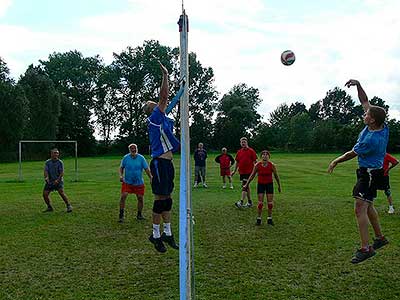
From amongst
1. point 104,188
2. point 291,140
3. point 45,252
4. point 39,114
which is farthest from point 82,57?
point 45,252

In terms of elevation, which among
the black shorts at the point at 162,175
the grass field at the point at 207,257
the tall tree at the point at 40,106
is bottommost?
the grass field at the point at 207,257

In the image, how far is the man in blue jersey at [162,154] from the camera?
18.6 ft

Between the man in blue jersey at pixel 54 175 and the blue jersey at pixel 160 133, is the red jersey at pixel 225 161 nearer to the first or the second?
the man in blue jersey at pixel 54 175

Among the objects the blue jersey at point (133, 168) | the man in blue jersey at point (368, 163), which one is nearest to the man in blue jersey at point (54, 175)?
the blue jersey at point (133, 168)

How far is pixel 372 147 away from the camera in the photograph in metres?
6.04

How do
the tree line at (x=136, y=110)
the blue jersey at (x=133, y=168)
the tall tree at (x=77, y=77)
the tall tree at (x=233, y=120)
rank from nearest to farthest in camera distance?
the blue jersey at (x=133, y=168) < the tree line at (x=136, y=110) < the tall tree at (x=233, y=120) < the tall tree at (x=77, y=77)

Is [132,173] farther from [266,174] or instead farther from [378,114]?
[378,114]

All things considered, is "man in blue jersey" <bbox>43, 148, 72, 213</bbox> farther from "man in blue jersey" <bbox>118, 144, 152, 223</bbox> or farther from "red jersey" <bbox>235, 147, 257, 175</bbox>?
"red jersey" <bbox>235, 147, 257, 175</bbox>

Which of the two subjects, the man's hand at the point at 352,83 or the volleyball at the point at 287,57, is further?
the volleyball at the point at 287,57

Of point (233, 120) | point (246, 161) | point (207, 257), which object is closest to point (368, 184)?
point (207, 257)

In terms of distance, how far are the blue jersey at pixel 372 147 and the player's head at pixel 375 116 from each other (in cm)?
12

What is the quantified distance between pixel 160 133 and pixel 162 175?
55 centimetres

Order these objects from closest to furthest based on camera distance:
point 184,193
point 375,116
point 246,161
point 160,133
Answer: point 184,193 < point 160,133 < point 375,116 < point 246,161

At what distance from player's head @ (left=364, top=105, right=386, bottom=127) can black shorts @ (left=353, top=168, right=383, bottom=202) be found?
64 cm
